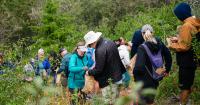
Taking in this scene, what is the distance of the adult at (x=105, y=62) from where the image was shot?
763 centimetres

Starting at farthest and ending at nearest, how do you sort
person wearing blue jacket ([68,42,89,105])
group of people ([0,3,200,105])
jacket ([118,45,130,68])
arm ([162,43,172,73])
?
person wearing blue jacket ([68,42,89,105])
jacket ([118,45,130,68])
arm ([162,43,172,73])
group of people ([0,3,200,105])

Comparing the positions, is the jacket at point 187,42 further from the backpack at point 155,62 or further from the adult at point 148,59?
the backpack at point 155,62

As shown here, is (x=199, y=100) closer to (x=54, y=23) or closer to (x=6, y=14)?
(x=54, y=23)

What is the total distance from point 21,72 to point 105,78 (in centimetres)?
218

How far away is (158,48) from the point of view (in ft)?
22.9

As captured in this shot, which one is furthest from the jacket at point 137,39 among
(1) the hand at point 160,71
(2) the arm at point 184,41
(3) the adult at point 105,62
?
(1) the hand at point 160,71

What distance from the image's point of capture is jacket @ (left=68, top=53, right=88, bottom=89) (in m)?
9.02

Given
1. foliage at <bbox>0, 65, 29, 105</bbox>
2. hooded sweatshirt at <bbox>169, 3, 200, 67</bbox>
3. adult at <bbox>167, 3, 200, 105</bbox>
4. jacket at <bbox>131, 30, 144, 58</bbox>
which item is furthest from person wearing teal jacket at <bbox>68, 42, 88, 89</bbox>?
hooded sweatshirt at <bbox>169, 3, 200, 67</bbox>

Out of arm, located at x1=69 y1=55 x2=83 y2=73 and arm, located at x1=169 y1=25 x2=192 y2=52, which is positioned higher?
arm, located at x1=169 y1=25 x2=192 y2=52

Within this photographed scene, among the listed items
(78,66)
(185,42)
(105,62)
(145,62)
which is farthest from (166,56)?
(78,66)

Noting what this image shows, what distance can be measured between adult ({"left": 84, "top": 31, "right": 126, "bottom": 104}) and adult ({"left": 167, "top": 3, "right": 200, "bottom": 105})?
93 cm

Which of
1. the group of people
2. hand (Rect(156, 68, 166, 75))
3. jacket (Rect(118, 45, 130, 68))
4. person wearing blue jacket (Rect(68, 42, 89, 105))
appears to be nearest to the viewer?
the group of people

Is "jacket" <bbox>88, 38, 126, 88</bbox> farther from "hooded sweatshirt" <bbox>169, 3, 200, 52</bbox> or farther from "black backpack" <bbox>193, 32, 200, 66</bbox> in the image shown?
"black backpack" <bbox>193, 32, 200, 66</bbox>

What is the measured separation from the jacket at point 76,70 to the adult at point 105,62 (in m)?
1.08
